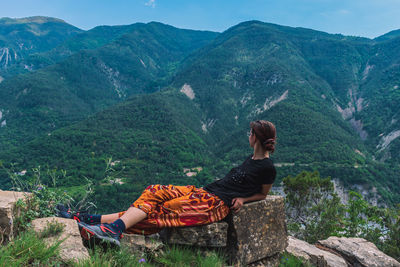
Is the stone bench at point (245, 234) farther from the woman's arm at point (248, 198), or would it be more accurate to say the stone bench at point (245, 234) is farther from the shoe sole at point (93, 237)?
the shoe sole at point (93, 237)

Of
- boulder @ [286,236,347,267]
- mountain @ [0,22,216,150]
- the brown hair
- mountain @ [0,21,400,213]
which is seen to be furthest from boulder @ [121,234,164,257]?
mountain @ [0,22,216,150]

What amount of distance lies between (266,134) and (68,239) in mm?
2795

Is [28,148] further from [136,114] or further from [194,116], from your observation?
[194,116]

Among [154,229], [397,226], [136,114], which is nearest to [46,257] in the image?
[154,229]

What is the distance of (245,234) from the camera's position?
3734 mm

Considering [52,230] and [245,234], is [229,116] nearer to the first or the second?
[245,234]

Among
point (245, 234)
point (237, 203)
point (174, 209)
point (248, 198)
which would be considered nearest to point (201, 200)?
point (174, 209)

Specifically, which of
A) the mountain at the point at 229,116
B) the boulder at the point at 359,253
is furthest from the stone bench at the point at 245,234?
the mountain at the point at 229,116

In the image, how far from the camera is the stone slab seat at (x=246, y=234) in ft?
11.8

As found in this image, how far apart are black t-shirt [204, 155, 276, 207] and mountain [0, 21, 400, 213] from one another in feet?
95.9

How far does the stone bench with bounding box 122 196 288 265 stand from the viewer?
3590mm

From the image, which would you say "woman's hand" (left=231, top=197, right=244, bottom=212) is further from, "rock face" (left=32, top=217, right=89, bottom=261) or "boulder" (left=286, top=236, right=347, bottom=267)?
"rock face" (left=32, top=217, right=89, bottom=261)

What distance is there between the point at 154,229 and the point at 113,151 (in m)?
88.5

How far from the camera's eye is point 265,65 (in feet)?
497
